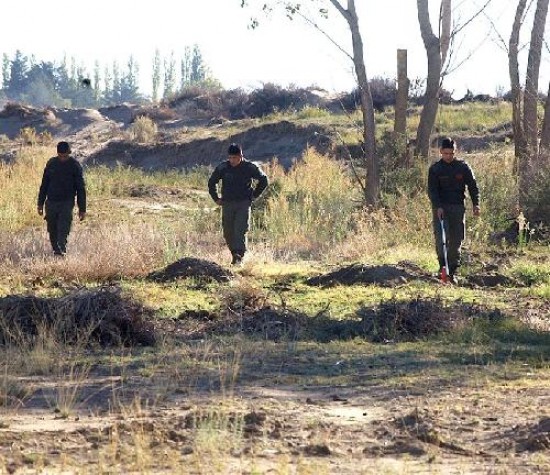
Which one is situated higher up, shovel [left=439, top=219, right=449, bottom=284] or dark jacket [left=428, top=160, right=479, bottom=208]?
dark jacket [left=428, top=160, right=479, bottom=208]

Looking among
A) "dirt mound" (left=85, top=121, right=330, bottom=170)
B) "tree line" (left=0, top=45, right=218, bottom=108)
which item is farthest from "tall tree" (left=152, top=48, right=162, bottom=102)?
"dirt mound" (left=85, top=121, right=330, bottom=170)

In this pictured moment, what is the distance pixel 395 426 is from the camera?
8281 mm

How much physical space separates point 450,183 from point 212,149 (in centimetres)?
3352

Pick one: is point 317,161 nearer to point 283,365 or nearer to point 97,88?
point 283,365

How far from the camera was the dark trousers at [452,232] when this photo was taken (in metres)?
17.6

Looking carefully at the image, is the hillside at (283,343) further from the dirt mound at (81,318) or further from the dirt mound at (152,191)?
the dirt mound at (152,191)

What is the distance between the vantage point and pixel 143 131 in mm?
57219

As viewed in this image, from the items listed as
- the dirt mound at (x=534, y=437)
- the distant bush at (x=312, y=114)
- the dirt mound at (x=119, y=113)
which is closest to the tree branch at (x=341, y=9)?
the dirt mound at (x=534, y=437)

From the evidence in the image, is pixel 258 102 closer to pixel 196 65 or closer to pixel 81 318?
pixel 81 318

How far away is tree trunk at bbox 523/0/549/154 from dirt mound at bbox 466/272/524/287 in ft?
34.0

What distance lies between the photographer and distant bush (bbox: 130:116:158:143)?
185 feet

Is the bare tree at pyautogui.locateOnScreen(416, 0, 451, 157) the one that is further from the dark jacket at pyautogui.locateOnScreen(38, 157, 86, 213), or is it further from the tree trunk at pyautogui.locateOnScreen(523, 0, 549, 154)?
the dark jacket at pyautogui.locateOnScreen(38, 157, 86, 213)

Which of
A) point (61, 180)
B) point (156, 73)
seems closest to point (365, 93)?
point (61, 180)

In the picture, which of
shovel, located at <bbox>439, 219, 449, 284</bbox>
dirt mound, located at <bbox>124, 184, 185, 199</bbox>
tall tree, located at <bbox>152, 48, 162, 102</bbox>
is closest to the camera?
shovel, located at <bbox>439, 219, 449, 284</bbox>
